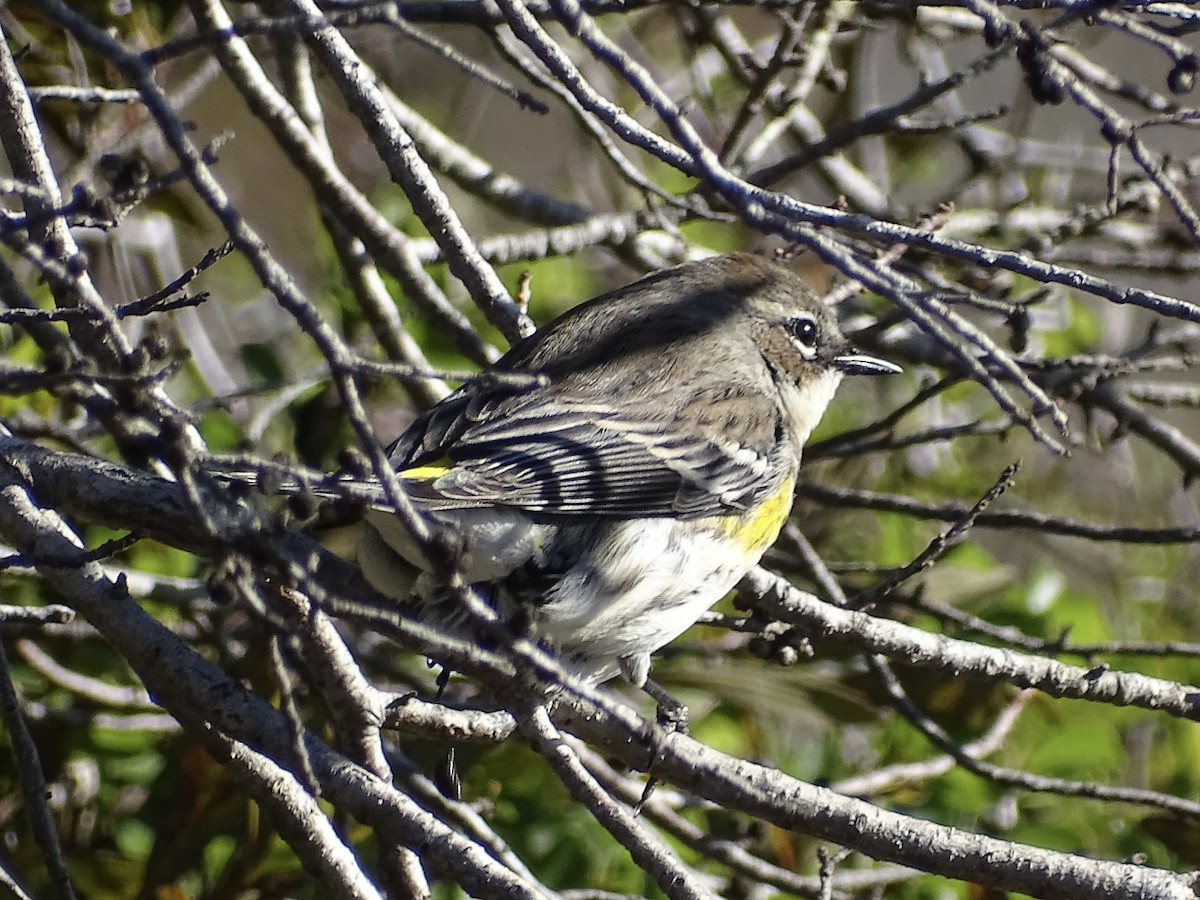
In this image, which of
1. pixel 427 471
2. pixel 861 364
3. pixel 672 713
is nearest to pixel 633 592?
pixel 672 713

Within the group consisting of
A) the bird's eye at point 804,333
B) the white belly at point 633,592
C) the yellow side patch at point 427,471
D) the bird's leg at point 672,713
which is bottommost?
the bird's leg at point 672,713

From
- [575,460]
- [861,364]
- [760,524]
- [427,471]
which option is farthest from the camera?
[861,364]

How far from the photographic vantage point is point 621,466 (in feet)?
10.5

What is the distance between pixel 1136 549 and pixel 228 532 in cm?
459

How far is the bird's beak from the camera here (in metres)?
3.79

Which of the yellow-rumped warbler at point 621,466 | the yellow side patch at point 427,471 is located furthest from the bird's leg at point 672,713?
the yellow side patch at point 427,471

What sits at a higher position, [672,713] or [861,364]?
[861,364]

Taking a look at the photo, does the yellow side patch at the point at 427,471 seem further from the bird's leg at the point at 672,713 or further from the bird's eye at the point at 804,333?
the bird's eye at the point at 804,333

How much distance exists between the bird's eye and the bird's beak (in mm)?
84

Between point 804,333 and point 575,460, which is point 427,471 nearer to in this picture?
point 575,460

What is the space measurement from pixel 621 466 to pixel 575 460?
0.14 m

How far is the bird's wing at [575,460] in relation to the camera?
2.91 metres

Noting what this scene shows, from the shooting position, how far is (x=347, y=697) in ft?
7.68

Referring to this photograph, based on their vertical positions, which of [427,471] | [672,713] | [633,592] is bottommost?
[672,713]
